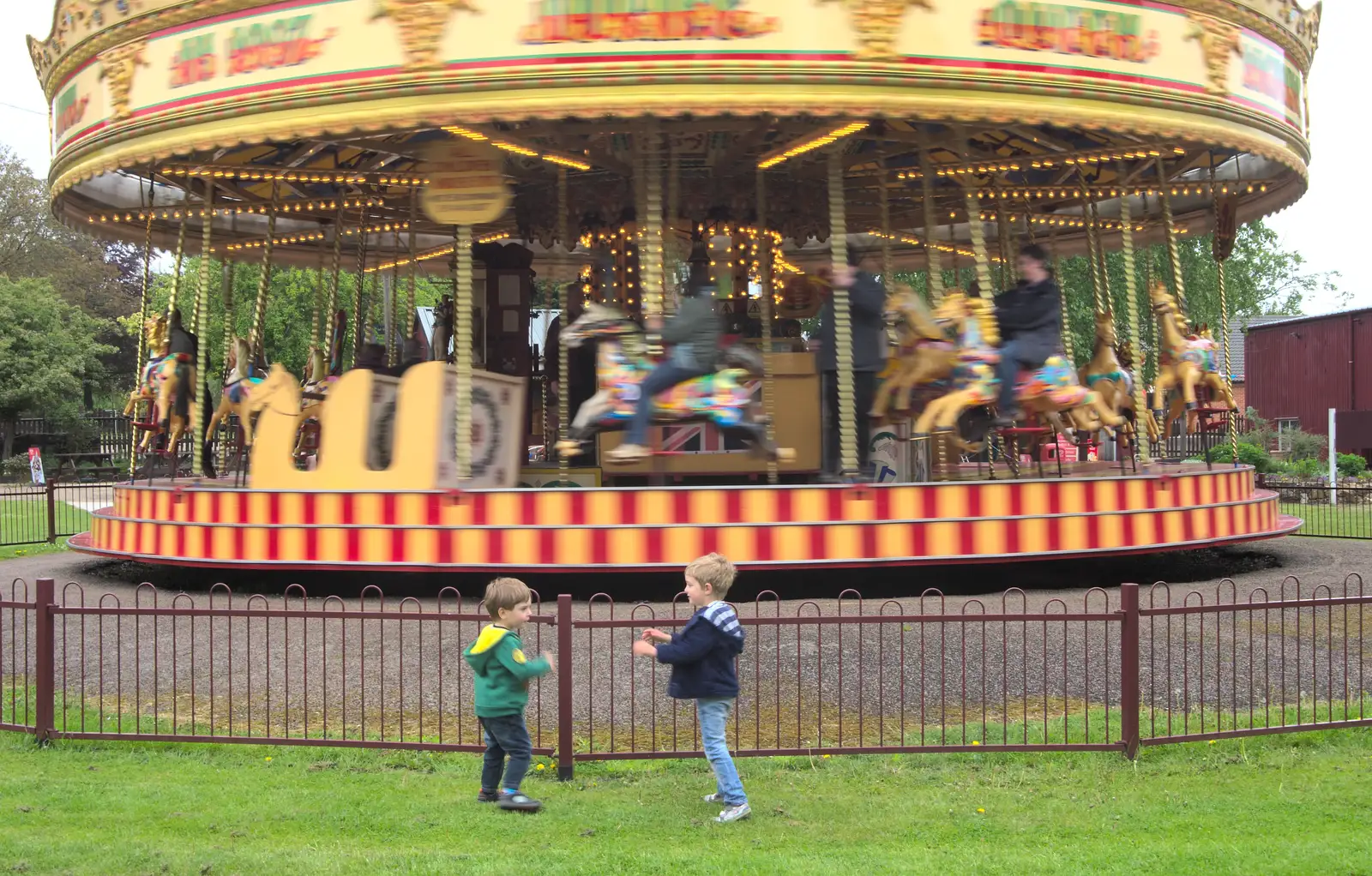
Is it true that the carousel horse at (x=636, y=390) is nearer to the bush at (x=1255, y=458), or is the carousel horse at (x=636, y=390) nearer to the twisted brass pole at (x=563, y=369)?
the twisted brass pole at (x=563, y=369)

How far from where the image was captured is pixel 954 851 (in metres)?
6.00

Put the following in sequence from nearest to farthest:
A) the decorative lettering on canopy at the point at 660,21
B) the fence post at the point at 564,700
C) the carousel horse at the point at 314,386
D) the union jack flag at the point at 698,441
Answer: the fence post at the point at 564,700, the decorative lettering on canopy at the point at 660,21, the union jack flag at the point at 698,441, the carousel horse at the point at 314,386

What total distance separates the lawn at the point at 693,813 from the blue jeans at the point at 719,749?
15cm

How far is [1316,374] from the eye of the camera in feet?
143

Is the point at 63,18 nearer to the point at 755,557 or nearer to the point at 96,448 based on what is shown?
the point at 755,557

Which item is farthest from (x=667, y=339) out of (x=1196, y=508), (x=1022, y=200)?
(x=1022, y=200)

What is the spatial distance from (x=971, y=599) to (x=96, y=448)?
4466 centimetres

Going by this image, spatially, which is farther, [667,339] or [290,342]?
[290,342]

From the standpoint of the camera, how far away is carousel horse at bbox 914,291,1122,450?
44.6 feet

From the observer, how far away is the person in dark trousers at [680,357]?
1308cm

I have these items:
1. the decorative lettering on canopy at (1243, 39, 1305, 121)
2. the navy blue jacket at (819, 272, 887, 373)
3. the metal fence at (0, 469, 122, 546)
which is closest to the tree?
the metal fence at (0, 469, 122, 546)

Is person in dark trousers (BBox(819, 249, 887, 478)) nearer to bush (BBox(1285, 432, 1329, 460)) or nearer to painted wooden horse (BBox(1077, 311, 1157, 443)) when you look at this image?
painted wooden horse (BBox(1077, 311, 1157, 443))

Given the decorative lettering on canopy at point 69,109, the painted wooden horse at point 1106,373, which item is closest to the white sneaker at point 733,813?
the painted wooden horse at point 1106,373

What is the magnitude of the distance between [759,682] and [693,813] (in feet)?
7.78
